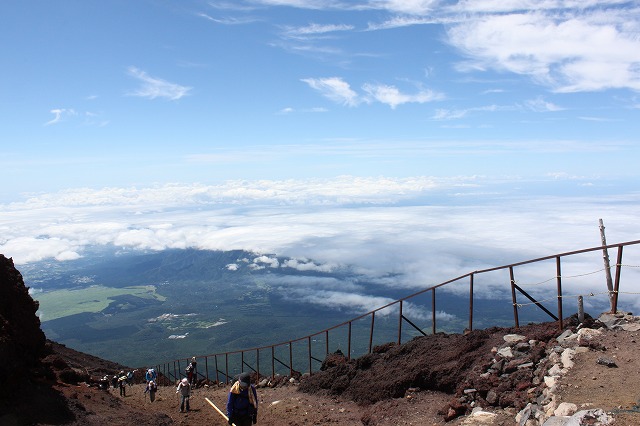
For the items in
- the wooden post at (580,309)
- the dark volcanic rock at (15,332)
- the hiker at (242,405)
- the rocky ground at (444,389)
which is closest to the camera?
the rocky ground at (444,389)

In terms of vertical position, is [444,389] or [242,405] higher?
[242,405]

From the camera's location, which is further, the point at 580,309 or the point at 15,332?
the point at 15,332

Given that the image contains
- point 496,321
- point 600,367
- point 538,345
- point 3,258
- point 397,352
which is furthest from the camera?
point 496,321

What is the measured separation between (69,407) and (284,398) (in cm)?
714

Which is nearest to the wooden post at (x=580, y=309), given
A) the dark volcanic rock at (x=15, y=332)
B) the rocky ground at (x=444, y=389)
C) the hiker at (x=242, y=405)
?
the rocky ground at (x=444, y=389)

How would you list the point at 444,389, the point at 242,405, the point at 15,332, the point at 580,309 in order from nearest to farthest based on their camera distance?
the point at 242,405, the point at 580,309, the point at 444,389, the point at 15,332

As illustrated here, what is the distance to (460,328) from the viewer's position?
174125 millimetres

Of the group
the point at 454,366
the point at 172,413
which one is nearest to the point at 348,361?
the point at 454,366

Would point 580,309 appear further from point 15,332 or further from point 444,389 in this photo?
point 15,332

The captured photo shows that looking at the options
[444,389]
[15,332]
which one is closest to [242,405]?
[444,389]

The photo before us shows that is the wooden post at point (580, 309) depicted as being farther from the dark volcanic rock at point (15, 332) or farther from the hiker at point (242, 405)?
the dark volcanic rock at point (15, 332)

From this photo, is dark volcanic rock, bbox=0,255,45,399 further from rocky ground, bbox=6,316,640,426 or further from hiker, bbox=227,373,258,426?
hiker, bbox=227,373,258,426

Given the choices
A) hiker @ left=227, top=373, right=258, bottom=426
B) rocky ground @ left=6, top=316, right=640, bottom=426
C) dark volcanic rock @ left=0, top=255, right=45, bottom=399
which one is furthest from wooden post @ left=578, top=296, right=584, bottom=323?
dark volcanic rock @ left=0, top=255, right=45, bottom=399

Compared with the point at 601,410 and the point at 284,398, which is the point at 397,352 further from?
the point at 601,410
